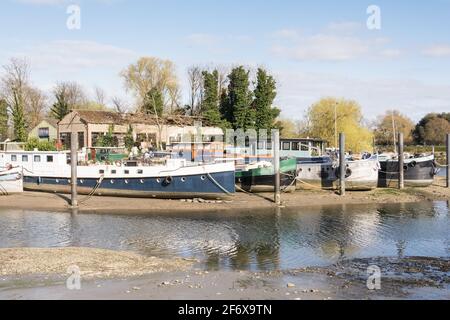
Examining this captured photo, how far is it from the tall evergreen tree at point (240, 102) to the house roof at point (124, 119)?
6.04m

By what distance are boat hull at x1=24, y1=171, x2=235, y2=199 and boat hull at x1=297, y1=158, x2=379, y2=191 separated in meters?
8.55

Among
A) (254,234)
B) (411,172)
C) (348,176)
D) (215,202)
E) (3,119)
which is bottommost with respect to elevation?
(254,234)

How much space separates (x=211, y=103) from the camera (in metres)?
69.2

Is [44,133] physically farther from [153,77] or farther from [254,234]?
[254,234]

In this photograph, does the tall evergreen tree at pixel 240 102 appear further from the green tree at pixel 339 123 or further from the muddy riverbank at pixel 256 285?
the muddy riverbank at pixel 256 285

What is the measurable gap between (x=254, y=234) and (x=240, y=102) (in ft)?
146

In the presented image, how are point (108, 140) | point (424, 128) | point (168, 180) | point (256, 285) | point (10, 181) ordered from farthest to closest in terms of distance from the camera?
point (424, 128) < point (108, 140) < point (10, 181) < point (168, 180) < point (256, 285)

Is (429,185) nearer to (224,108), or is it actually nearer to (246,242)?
(246,242)

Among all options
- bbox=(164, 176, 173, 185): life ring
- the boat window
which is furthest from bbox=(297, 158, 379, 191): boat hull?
bbox=(164, 176, 173, 185): life ring

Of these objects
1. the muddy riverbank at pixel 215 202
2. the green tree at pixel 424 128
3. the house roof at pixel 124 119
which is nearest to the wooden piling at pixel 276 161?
the muddy riverbank at pixel 215 202

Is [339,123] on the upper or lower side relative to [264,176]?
upper

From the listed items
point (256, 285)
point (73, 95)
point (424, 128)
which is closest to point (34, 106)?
point (73, 95)

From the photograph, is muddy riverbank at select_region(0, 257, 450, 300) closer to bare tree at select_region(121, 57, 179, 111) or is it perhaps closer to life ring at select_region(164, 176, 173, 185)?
life ring at select_region(164, 176, 173, 185)

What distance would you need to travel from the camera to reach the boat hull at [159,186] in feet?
113
